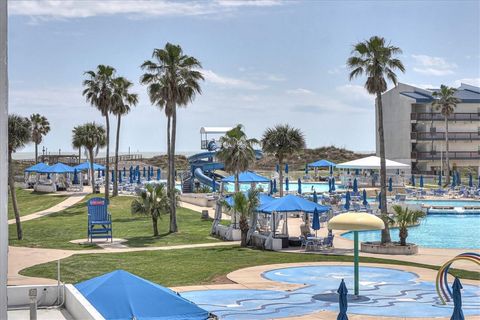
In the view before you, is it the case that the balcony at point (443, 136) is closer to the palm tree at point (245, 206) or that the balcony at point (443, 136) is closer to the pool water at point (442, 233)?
the pool water at point (442, 233)

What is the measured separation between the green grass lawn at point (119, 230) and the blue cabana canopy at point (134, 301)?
62.4 feet

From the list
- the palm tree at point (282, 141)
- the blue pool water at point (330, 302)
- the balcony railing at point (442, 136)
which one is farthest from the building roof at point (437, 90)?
the blue pool water at point (330, 302)

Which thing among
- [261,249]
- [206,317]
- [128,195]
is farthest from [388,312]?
[128,195]

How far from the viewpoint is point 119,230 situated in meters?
35.1

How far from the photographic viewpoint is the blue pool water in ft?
53.1

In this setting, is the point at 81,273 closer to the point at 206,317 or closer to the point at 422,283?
the point at 422,283

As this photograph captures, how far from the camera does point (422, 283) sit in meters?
20.0

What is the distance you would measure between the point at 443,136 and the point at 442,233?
4430cm

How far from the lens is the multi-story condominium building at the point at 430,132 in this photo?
253ft

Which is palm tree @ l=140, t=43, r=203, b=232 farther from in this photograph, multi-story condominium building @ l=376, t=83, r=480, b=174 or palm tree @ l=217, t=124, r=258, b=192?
multi-story condominium building @ l=376, t=83, r=480, b=174

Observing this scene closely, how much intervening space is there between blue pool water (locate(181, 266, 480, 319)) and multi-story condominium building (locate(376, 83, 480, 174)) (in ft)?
189

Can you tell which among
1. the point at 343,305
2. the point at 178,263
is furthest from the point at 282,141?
the point at 343,305

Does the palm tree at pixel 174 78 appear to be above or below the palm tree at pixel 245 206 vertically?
above

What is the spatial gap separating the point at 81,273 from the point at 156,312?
→ 1267 cm
